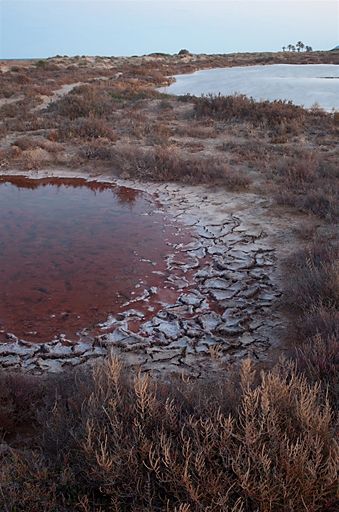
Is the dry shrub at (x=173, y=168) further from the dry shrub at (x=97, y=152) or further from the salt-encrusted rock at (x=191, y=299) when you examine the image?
the salt-encrusted rock at (x=191, y=299)

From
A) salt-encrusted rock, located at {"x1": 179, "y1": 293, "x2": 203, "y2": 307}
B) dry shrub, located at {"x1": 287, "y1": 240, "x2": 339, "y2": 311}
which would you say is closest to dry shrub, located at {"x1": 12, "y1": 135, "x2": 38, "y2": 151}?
salt-encrusted rock, located at {"x1": 179, "y1": 293, "x2": 203, "y2": 307}

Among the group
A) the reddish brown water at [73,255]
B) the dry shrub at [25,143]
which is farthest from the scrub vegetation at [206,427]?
the dry shrub at [25,143]

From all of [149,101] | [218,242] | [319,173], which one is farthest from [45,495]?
[149,101]

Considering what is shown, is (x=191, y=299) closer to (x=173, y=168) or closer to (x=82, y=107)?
(x=173, y=168)

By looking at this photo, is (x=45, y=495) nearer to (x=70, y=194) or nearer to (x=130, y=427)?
(x=130, y=427)

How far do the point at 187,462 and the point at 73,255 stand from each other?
17.4 ft

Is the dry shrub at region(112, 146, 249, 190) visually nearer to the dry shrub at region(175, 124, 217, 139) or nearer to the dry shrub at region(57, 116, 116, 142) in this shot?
the dry shrub at region(57, 116, 116, 142)

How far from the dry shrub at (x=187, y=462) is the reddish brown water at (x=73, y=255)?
2.86 m

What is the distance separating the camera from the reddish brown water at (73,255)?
578cm

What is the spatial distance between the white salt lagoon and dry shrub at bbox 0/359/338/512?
55.8 feet

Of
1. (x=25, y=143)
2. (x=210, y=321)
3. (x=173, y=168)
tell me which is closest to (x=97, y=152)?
(x=25, y=143)

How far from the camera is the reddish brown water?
5.78 metres

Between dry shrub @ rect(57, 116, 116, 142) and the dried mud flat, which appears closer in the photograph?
the dried mud flat

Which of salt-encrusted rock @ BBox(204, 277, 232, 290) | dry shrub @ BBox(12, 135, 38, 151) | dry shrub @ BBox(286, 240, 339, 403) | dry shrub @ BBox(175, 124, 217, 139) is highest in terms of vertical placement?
dry shrub @ BBox(175, 124, 217, 139)
